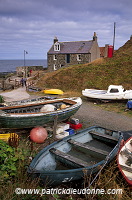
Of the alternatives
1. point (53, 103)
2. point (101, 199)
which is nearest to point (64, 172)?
point (101, 199)

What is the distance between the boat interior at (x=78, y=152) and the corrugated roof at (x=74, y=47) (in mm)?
29809

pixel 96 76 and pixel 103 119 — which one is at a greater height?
pixel 96 76

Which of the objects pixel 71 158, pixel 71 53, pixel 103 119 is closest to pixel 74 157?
pixel 71 158

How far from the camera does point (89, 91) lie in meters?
18.6

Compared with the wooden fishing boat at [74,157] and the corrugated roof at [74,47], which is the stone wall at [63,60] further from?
the wooden fishing boat at [74,157]

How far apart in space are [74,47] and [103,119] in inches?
1094

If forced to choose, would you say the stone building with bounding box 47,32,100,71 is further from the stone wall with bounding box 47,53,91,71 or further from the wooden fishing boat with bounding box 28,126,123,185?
the wooden fishing boat with bounding box 28,126,123,185

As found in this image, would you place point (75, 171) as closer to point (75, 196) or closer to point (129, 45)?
point (75, 196)

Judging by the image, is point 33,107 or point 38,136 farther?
point 33,107

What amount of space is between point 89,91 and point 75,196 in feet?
45.3

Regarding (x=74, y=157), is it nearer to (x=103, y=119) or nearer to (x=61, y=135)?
(x=61, y=135)

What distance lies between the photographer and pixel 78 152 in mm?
7074

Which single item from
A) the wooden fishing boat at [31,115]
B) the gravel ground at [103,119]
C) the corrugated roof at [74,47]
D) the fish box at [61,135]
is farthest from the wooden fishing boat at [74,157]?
the corrugated roof at [74,47]

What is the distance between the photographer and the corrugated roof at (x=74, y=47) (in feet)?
120
